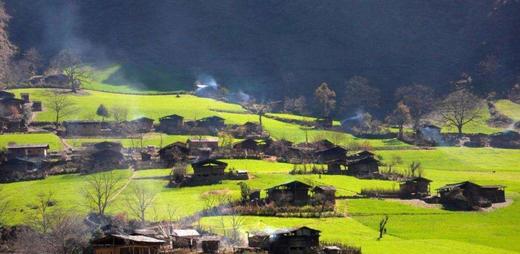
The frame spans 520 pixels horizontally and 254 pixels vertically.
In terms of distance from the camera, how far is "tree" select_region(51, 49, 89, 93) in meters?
152

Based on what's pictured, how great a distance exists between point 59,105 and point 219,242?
75643 mm

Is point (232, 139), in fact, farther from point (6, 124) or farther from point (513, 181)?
point (513, 181)

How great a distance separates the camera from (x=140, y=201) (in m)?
73.5

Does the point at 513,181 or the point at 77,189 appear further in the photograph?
the point at 513,181

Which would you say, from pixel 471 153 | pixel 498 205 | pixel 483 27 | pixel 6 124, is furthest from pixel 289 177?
pixel 483 27

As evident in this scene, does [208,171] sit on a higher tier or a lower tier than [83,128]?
lower

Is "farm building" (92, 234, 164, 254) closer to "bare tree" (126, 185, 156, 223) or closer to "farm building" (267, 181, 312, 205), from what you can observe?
"bare tree" (126, 185, 156, 223)

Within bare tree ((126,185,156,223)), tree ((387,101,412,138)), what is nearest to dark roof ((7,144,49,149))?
bare tree ((126,185,156,223))

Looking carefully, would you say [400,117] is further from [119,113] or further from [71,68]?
[71,68]

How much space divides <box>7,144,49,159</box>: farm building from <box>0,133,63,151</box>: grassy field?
2.09 m

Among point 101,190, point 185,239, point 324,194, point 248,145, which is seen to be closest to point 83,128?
point 248,145

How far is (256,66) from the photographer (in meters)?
186

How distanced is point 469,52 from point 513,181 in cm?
9552

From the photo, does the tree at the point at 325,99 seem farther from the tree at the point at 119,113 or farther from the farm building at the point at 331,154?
the farm building at the point at 331,154
